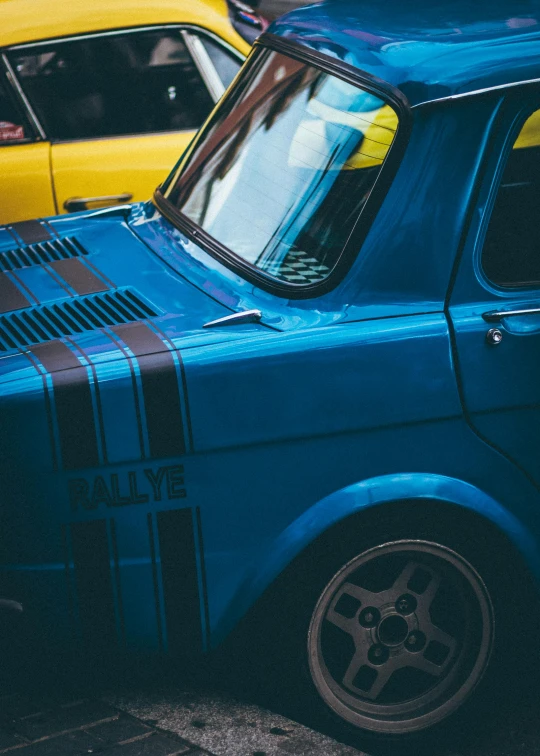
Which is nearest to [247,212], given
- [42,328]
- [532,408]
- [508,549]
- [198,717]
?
[42,328]

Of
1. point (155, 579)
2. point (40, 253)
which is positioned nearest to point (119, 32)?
point (40, 253)

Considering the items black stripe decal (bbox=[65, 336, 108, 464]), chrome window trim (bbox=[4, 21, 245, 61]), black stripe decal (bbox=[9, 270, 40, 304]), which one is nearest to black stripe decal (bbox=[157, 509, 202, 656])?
black stripe decal (bbox=[65, 336, 108, 464])

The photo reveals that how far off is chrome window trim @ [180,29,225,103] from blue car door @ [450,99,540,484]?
251 cm

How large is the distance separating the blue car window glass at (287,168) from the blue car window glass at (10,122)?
1575mm

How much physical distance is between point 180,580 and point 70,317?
2.59 ft

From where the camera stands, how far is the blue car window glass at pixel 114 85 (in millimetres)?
5168

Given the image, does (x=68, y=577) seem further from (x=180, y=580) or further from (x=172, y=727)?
(x=172, y=727)

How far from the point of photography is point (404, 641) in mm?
3164

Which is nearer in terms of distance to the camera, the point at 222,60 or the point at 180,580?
the point at 180,580

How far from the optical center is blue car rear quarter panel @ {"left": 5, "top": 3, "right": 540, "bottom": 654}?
275cm

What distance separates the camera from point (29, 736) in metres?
2.96

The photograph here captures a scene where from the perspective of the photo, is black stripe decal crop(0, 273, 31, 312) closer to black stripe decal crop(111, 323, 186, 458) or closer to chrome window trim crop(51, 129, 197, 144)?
black stripe decal crop(111, 323, 186, 458)

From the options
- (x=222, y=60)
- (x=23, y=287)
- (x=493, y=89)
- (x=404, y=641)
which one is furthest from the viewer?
(x=222, y=60)

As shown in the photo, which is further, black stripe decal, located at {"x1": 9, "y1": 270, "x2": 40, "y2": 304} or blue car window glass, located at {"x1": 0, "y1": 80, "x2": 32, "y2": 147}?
blue car window glass, located at {"x1": 0, "y1": 80, "x2": 32, "y2": 147}
